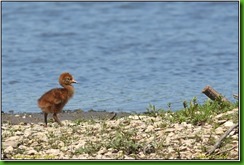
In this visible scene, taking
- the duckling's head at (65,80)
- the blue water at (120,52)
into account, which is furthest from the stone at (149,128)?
the blue water at (120,52)

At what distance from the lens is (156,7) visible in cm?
2405

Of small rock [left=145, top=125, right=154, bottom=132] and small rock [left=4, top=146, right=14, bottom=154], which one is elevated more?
small rock [left=145, top=125, right=154, bottom=132]

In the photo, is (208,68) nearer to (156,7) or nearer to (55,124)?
(55,124)

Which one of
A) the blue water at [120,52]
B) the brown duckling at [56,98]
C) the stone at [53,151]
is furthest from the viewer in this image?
the blue water at [120,52]

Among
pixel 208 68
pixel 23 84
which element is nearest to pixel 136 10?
pixel 208 68

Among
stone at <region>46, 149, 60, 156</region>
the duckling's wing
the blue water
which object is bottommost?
stone at <region>46, 149, 60, 156</region>

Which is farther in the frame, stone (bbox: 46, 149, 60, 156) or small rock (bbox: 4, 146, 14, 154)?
small rock (bbox: 4, 146, 14, 154)

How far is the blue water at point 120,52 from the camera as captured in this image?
14469 millimetres

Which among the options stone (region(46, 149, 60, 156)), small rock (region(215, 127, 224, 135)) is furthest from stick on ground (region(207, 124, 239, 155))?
stone (region(46, 149, 60, 156))

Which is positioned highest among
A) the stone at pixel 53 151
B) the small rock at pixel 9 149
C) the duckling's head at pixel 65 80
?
the duckling's head at pixel 65 80

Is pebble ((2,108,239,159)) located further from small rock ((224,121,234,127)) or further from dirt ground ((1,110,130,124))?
dirt ground ((1,110,130,124))

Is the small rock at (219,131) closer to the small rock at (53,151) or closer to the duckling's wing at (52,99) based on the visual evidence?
the small rock at (53,151)

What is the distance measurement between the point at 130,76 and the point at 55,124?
4.30 metres

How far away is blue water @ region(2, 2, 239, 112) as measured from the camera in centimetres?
1447
